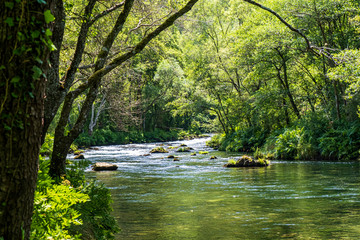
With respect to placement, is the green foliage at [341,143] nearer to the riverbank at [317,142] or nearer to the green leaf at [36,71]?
the riverbank at [317,142]

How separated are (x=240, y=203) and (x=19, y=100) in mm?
8742

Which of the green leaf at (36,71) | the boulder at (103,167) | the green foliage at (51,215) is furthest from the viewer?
the boulder at (103,167)

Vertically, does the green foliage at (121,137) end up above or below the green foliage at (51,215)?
above

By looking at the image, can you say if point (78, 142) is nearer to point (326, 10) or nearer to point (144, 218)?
point (326, 10)

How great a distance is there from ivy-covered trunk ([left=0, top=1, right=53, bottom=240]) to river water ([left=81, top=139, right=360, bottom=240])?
5.15 meters

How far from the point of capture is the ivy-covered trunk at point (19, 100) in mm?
2254

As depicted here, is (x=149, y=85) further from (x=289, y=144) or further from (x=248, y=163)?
(x=248, y=163)

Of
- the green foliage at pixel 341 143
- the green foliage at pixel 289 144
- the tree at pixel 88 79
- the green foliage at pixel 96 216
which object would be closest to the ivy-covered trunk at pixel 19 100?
the green foliage at pixel 96 216

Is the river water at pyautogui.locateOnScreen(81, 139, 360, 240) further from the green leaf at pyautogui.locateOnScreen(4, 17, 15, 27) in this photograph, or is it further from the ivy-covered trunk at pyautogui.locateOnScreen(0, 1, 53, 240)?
the green leaf at pyautogui.locateOnScreen(4, 17, 15, 27)

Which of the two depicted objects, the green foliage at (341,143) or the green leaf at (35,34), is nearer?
the green leaf at (35,34)

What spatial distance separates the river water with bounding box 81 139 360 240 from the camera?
24.6ft


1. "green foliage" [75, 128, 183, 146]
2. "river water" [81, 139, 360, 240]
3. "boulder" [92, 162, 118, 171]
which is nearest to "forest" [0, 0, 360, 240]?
"green foliage" [75, 128, 183, 146]

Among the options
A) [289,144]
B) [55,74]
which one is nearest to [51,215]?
[55,74]

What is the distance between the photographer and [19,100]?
2.29 m
